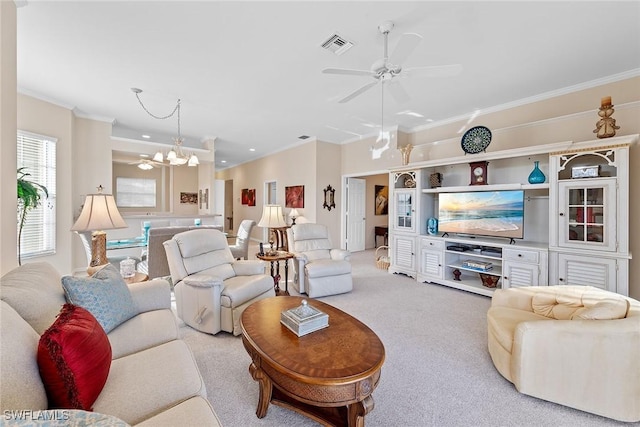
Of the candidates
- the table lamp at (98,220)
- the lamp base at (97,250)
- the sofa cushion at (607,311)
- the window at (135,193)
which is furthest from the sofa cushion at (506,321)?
the window at (135,193)

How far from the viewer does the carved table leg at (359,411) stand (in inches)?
52.1

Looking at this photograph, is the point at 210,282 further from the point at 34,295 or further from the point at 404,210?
the point at 404,210

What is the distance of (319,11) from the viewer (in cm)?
218

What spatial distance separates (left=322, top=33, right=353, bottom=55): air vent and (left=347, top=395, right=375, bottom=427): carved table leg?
9.43ft

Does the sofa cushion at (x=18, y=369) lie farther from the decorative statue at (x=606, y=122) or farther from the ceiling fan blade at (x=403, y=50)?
the decorative statue at (x=606, y=122)

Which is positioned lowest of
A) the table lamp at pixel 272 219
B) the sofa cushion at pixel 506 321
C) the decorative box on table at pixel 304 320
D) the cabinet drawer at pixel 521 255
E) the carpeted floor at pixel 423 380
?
the carpeted floor at pixel 423 380

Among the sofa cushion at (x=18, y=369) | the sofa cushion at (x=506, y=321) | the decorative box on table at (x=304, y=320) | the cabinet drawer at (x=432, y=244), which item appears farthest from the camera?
the cabinet drawer at (x=432, y=244)

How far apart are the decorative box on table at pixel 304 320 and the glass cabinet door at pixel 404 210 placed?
10.9 feet

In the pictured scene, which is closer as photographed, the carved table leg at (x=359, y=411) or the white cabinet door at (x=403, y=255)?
the carved table leg at (x=359, y=411)

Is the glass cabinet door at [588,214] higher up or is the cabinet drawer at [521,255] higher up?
the glass cabinet door at [588,214]

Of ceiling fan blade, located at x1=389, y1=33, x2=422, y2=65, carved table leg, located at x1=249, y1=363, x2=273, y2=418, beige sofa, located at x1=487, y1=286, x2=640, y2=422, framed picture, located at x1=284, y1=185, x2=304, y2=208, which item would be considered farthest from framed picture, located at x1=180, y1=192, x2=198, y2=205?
beige sofa, located at x1=487, y1=286, x2=640, y2=422

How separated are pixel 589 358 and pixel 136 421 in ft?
8.12

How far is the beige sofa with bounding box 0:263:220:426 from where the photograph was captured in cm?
92

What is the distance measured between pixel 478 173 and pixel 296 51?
10.3ft
